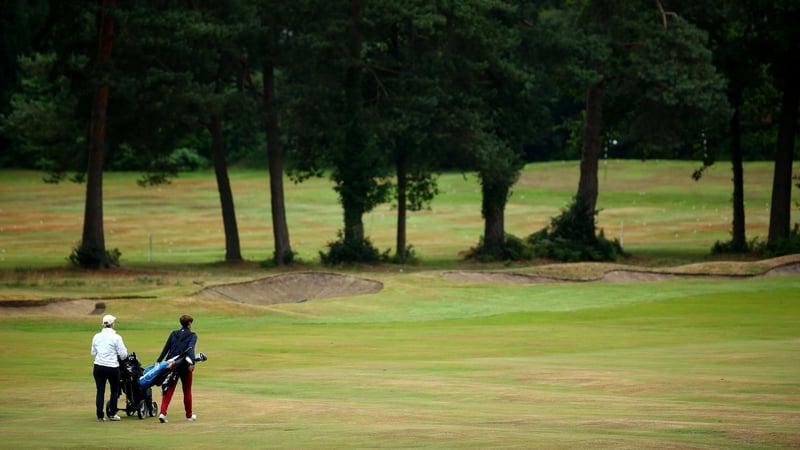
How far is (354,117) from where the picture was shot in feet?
200

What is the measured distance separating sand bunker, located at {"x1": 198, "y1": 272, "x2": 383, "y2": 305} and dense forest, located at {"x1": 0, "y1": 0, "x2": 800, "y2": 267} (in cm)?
1062

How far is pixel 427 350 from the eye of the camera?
102 feet

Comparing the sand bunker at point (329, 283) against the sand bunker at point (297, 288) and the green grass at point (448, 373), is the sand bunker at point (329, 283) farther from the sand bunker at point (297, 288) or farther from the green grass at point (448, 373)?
the green grass at point (448, 373)

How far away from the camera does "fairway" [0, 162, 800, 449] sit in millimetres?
17844

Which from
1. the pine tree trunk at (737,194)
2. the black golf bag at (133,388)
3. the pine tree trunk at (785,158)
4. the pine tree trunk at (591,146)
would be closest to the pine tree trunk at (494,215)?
the pine tree trunk at (591,146)

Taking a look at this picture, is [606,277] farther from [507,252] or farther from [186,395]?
[186,395]

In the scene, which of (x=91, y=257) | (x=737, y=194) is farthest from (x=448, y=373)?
(x=737, y=194)

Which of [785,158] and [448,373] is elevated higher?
[785,158]

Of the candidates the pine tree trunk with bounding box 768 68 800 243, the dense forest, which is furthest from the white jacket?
the pine tree trunk with bounding box 768 68 800 243

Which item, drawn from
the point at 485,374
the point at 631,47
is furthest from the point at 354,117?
the point at 485,374

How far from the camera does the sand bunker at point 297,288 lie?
151 ft

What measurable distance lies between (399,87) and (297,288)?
16.8 m

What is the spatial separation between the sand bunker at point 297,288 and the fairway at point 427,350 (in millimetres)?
113

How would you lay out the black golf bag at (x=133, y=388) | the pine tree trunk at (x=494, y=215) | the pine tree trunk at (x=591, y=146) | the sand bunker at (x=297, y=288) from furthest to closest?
1. the pine tree trunk at (x=494, y=215)
2. the pine tree trunk at (x=591, y=146)
3. the sand bunker at (x=297, y=288)
4. the black golf bag at (x=133, y=388)
